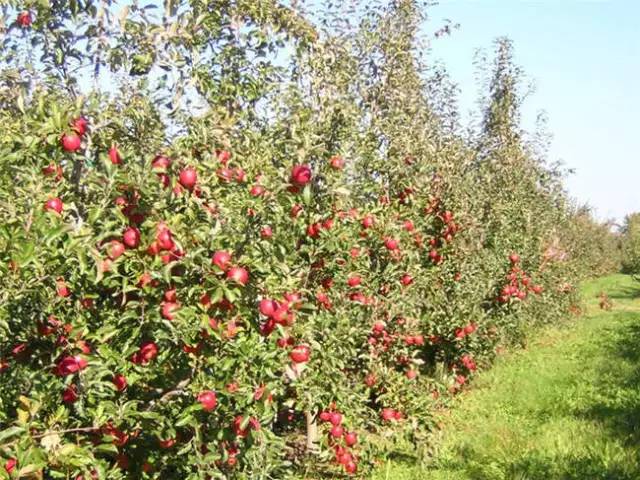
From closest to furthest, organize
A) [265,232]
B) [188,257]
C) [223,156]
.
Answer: [188,257], [265,232], [223,156]

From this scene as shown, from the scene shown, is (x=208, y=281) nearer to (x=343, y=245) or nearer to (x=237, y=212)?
(x=237, y=212)

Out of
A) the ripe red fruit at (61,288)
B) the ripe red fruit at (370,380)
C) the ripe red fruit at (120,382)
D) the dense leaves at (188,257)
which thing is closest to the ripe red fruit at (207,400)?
the dense leaves at (188,257)

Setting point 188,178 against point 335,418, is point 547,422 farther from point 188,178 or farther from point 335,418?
point 188,178

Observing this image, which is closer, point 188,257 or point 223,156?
point 188,257

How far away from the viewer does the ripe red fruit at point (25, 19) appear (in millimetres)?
3676

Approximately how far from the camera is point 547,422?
767 centimetres

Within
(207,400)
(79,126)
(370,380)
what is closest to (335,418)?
(370,380)

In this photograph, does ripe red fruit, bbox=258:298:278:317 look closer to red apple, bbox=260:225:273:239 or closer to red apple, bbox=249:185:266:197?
red apple, bbox=260:225:273:239

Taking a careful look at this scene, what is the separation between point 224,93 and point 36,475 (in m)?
3.23

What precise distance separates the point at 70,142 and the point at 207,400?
140 cm

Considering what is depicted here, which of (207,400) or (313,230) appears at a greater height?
(313,230)

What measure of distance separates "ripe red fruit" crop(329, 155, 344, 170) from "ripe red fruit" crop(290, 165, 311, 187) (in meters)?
1.40

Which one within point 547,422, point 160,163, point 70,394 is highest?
point 160,163

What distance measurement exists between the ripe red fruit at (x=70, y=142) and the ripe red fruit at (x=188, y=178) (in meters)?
0.51
